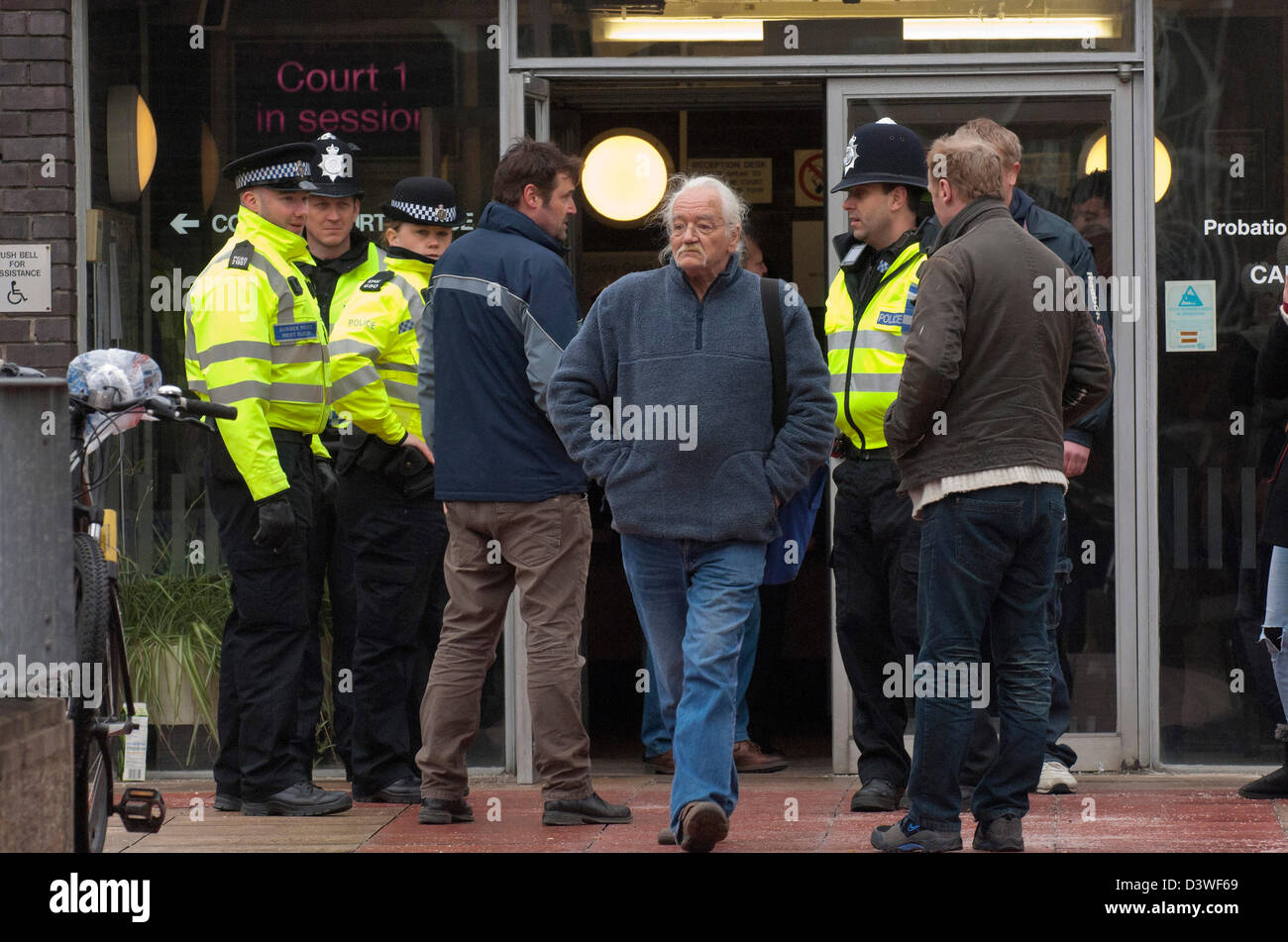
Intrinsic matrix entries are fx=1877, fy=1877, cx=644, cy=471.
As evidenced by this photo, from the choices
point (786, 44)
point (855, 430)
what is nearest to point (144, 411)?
point (855, 430)

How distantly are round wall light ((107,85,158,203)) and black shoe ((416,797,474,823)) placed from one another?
2781 mm

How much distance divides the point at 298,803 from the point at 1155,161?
3909mm

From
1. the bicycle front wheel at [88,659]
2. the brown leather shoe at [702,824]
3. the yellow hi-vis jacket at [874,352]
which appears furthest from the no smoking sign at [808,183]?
the bicycle front wheel at [88,659]

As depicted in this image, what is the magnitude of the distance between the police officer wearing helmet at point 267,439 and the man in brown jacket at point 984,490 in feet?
6.86

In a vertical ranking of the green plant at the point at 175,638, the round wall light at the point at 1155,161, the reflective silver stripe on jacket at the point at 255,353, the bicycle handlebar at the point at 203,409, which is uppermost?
the round wall light at the point at 1155,161

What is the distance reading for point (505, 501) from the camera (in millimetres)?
5945

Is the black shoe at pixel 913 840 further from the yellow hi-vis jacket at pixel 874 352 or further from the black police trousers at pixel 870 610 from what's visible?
the yellow hi-vis jacket at pixel 874 352

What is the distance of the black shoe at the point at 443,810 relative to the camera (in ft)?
19.9

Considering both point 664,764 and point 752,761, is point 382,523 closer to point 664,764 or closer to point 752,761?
point 664,764

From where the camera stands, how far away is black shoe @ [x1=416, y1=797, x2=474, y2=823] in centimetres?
606

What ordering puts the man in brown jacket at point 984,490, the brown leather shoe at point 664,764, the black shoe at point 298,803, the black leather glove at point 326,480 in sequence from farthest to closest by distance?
1. the brown leather shoe at point 664,764
2. the black leather glove at point 326,480
3. the black shoe at point 298,803
4. the man in brown jacket at point 984,490

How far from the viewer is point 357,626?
659 cm
